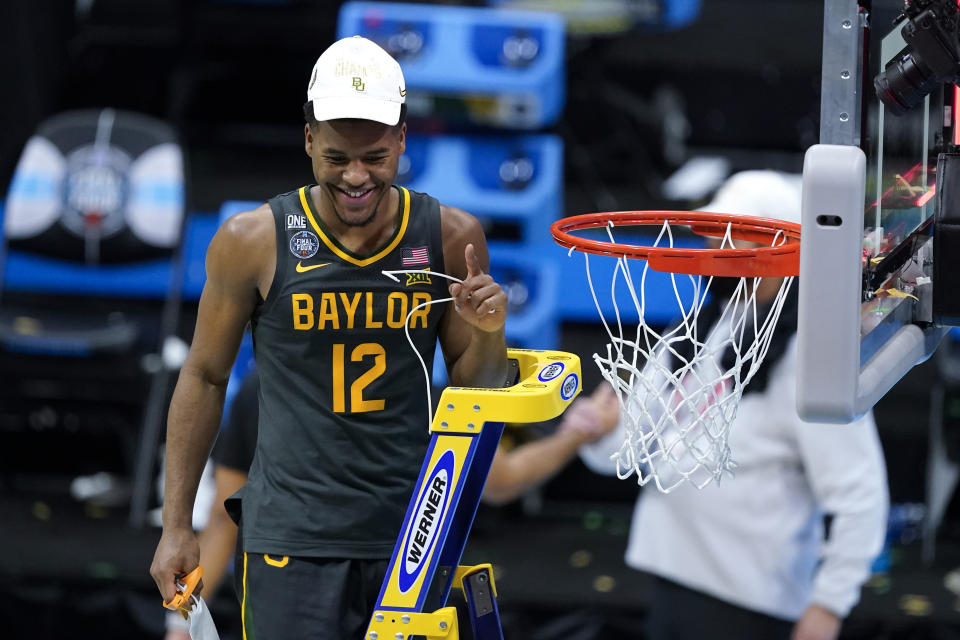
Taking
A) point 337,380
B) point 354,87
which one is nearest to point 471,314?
point 337,380

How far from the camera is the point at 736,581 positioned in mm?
4184

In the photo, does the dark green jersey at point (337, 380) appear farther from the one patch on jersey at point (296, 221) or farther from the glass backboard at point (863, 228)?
the glass backboard at point (863, 228)

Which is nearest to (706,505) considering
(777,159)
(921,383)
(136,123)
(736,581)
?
(736,581)

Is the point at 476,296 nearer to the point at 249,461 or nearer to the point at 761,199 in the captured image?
the point at 249,461

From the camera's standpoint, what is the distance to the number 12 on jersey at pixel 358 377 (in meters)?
3.05

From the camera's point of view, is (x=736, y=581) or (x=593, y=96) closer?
(x=736, y=581)

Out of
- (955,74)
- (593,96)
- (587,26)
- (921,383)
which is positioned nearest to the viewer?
(955,74)

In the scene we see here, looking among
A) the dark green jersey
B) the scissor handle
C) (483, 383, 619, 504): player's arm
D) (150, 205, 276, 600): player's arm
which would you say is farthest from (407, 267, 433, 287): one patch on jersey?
(483, 383, 619, 504): player's arm

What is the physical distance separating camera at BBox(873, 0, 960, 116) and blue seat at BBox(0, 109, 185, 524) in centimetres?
404

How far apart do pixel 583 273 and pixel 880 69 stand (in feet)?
12.8

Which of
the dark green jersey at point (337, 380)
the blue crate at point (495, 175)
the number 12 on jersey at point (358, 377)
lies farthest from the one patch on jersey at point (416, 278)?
the blue crate at point (495, 175)

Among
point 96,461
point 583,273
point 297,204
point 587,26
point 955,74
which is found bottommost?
point 96,461

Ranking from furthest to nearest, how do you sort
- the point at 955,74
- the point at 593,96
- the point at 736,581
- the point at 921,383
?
the point at 593,96, the point at 921,383, the point at 736,581, the point at 955,74

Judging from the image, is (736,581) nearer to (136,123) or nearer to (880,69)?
(880,69)
